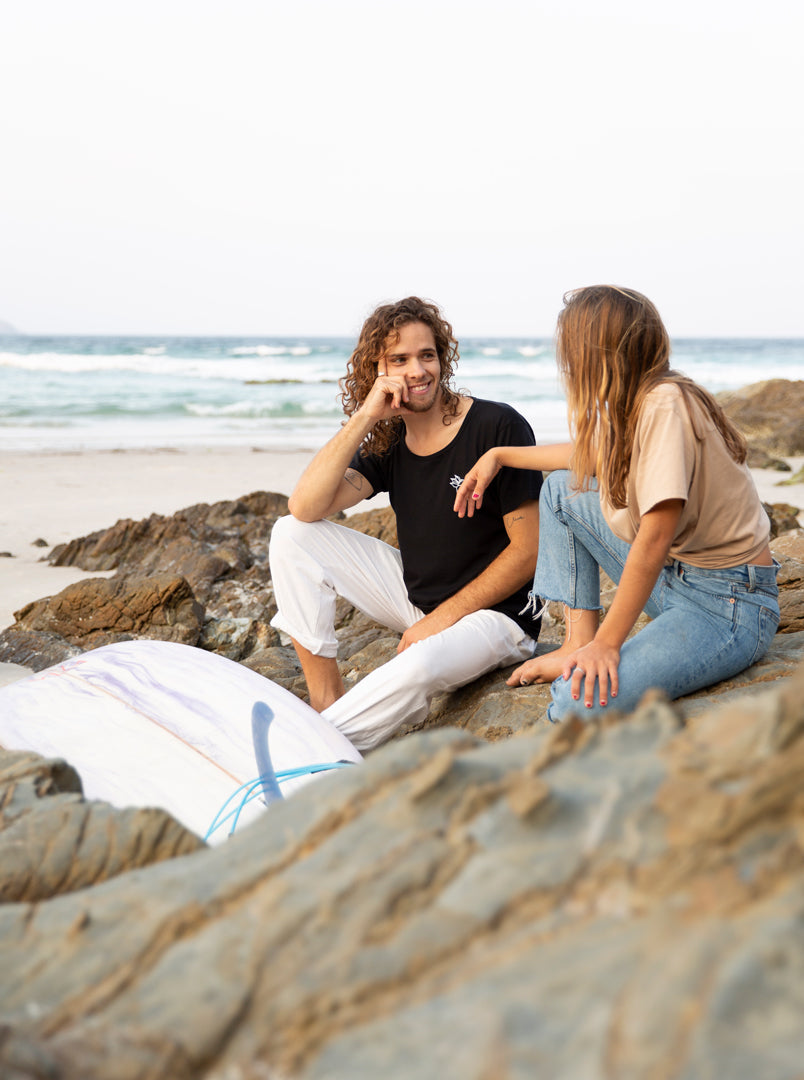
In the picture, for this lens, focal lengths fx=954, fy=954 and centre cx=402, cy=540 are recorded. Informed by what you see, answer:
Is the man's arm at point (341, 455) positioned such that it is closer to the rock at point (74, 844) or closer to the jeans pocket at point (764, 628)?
the jeans pocket at point (764, 628)

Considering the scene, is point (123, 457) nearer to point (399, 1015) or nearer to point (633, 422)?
point (633, 422)

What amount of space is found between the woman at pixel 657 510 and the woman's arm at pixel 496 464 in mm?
320

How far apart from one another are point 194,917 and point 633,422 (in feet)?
6.84

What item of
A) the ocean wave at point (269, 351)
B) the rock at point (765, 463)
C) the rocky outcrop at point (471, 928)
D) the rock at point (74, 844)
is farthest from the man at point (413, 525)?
the ocean wave at point (269, 351)

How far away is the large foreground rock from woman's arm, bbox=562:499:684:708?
1.44 m

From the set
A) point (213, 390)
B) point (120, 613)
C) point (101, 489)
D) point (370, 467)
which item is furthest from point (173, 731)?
point (213, 390)

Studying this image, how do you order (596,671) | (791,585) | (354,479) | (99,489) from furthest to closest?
(99,489), (791,585), (354,479), (596,671)

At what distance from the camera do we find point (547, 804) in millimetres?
1343

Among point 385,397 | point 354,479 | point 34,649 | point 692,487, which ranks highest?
point 385,397

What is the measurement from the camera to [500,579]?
386cm

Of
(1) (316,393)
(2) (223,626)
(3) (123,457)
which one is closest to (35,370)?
(1) (316,393)

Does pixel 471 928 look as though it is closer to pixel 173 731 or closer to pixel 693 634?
pixel 693 634

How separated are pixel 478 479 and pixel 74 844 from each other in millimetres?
2250

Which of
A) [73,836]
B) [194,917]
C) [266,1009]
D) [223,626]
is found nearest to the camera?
[266,1009]
